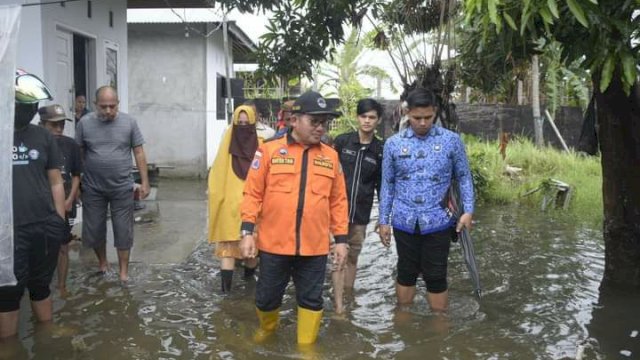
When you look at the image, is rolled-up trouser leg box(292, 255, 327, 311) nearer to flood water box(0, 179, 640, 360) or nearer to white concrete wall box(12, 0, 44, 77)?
flood water box(0, 179, 640, 360)

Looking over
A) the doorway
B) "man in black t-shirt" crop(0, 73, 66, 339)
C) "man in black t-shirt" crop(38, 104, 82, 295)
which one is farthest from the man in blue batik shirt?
the doorway

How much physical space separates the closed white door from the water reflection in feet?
9.41

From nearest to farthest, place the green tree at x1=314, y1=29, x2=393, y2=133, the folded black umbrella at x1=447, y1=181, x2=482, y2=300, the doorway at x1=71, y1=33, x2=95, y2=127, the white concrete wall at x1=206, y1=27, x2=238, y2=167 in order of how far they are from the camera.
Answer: the folded black umbrella at x1=447, y1=181, x2=482, y2=300, the doorway at x1=71, y1=33, x2=95, y2=127, the white concrete wall at x1=206, y1=27, x2=238, y2=167, the green tree at x1=314, y1=29, x2=393, y2=133

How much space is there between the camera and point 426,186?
15.8ft

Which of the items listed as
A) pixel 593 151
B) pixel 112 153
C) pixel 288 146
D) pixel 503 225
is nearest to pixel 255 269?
pixel 112 153

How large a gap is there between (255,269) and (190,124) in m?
8.36

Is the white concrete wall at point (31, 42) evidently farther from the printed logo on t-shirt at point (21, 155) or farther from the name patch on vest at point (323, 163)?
the name patch on vest at point (323, 163)

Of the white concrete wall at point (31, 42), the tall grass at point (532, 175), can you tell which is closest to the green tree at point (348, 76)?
the tall grass at point (532, 175)

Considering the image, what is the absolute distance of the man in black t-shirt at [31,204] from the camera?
4.10 metres

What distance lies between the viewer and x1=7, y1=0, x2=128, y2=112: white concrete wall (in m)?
7.22

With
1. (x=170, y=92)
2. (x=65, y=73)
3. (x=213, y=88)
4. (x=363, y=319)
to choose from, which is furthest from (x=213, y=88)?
(x=363, y=319)

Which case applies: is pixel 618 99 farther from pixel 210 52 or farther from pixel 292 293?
pixel 210 52

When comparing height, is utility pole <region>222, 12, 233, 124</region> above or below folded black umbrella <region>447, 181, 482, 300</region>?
above

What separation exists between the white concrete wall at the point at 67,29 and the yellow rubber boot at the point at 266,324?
14.3ft
